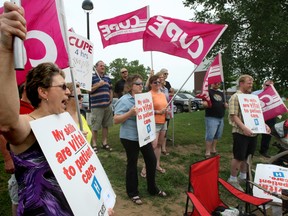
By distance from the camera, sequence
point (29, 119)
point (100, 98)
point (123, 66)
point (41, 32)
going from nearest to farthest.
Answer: point (29, 119) < point (41, 32) < point (100, 98) < point (123, 66)

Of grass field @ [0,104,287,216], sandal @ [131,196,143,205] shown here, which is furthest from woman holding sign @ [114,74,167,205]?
grass field @ [0,104,287,216]

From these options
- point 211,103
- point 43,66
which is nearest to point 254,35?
point 211,103

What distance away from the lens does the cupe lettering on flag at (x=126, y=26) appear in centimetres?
609

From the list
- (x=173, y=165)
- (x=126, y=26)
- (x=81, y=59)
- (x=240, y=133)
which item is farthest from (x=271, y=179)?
(x=126, y=26)

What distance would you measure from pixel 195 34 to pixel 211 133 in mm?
2414

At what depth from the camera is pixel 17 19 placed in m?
1.02

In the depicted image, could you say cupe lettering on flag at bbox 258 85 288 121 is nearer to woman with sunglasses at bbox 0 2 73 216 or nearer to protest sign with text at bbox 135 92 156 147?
protest sign with text at bbox 135 92 156 147

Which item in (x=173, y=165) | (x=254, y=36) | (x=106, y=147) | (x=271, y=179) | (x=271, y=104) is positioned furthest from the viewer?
(x=254, y=36)

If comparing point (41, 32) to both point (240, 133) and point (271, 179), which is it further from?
point (240, 133)

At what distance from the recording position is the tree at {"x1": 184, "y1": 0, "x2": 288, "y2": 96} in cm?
1003

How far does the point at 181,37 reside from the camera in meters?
5.09

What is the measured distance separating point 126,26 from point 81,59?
8.01 ft

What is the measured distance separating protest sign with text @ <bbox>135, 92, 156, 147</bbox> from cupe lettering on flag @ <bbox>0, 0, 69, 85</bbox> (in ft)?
5.66

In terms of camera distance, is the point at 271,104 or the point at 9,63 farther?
the point at 271,104
